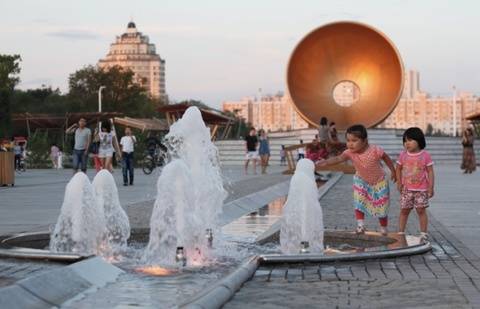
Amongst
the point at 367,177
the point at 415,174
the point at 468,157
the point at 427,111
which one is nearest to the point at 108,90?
the point at 468,157

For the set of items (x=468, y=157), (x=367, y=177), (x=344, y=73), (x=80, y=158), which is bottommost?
(x=468, y=157)

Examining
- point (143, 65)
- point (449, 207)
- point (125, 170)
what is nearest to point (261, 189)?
point (125, 170)

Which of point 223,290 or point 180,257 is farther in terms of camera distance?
point 180,257

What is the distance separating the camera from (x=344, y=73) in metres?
47.2

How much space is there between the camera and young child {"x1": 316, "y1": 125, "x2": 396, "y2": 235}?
9.23 m

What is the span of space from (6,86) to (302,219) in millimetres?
52045

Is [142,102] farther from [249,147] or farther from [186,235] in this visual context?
[186,235]

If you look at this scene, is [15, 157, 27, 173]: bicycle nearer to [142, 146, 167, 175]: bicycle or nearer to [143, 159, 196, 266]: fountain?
[142, 146, 167, 175]: bicycle

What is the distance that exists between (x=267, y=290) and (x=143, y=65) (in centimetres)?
19514

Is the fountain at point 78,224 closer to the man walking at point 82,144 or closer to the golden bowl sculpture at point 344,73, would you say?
the man walking at point 82,144

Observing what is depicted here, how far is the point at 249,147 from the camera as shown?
30016 millimetres

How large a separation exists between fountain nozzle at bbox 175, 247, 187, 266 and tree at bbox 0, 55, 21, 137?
50.8m

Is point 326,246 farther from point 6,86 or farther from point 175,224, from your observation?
point 6,86

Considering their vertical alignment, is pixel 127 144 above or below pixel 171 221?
above
